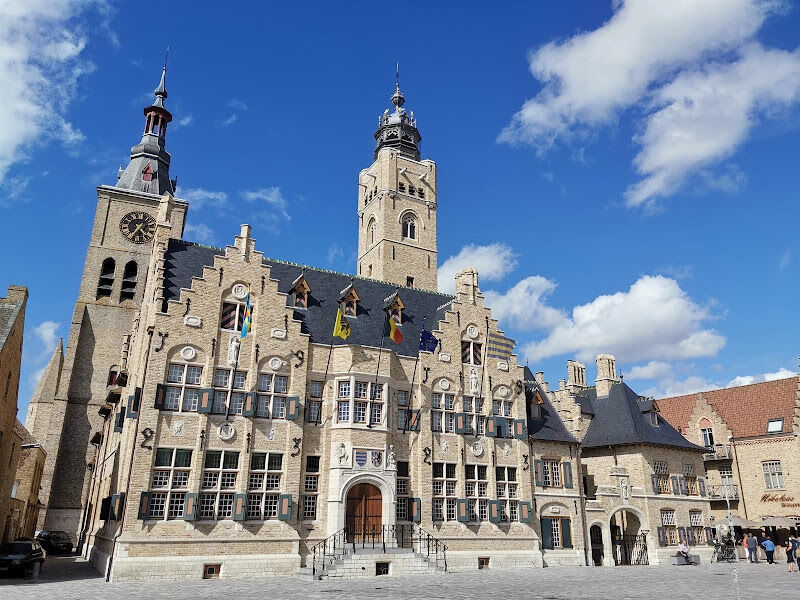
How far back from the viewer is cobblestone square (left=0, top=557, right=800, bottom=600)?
62.3 ft

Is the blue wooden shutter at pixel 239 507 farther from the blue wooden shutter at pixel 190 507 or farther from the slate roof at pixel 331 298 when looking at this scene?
the slate roof at pixel 331 298

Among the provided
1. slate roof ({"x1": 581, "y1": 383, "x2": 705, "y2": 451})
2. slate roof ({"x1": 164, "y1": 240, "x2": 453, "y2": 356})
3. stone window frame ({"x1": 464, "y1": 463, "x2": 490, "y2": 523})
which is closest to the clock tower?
slate roof ({"x1": 164, "y1": 240, "x2": 453, "y2": 356})

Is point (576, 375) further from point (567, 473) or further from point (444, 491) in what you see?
point (444, 491)

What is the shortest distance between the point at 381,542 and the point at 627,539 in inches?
727

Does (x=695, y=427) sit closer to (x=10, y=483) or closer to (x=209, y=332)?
(x=209, y=332)

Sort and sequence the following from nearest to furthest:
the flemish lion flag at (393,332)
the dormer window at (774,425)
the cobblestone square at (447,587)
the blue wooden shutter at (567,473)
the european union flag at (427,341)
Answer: the cobblestone square at (447,587), the flemish lion flag at (393,332), the european union flag at (427,341), the blue wooden shutter at (567,473), the dormer window at (774,425)

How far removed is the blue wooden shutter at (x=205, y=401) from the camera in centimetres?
2717

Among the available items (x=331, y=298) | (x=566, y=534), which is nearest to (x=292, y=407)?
(x=331, y=298)

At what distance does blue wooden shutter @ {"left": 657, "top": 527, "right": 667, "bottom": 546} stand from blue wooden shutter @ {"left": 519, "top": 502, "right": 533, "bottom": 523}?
9791 millimetres

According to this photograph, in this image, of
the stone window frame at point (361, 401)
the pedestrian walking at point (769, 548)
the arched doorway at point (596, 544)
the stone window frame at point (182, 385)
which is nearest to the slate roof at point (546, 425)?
the arched doorway at point (596, 544)

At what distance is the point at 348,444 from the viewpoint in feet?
Result: 96.0

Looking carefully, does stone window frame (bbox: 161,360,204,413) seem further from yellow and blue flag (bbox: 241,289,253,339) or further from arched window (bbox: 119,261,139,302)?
arched window (bbox: 119,261,139,302)

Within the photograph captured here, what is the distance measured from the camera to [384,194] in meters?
59.7

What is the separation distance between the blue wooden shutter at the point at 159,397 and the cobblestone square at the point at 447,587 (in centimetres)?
690
